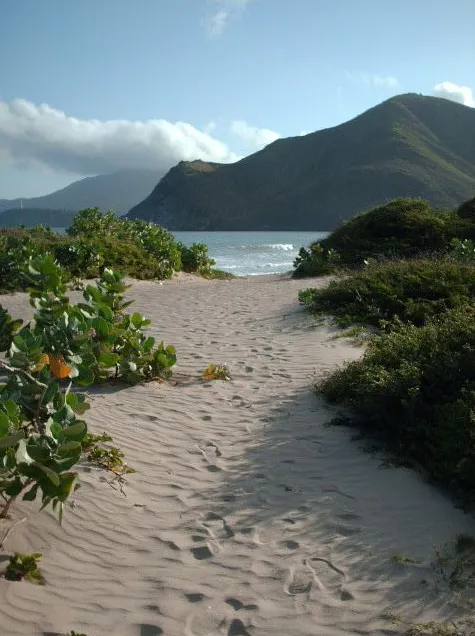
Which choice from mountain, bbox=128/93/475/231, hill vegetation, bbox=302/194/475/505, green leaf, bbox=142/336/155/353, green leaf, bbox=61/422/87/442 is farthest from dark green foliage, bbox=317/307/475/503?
mountain, bbox=128/93/475/231

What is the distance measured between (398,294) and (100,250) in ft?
33.0

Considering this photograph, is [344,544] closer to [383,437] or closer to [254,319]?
[383,437]

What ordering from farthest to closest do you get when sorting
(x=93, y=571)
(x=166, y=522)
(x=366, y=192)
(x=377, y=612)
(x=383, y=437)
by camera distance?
(x=366, y=192)
(x=383, y=437)
(x=166, y=522)
(x=93, y=571)
(x=377, y=612)

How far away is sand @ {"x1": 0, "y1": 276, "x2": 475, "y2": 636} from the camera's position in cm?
281

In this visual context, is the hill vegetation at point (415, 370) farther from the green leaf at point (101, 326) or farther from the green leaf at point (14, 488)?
the green leaf at point (14, 488)

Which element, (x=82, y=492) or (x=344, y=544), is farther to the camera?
(x=82, y=492)

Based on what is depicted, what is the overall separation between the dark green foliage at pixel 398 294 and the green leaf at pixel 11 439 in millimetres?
6373

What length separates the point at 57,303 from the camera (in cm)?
502

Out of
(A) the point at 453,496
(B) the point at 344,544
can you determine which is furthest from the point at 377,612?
(A) the point at 453,496

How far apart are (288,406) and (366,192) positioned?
11607 centimetres

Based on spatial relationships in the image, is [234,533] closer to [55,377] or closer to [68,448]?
→ [68,448]

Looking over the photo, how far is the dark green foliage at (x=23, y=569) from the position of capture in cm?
291

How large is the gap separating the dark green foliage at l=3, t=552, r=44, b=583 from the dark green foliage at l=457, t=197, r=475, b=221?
19196 mm

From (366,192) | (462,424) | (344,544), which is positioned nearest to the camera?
(344,544)
